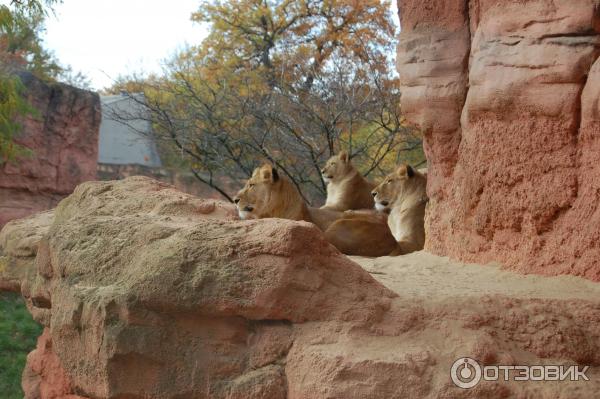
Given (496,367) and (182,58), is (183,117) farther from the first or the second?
(496,367)

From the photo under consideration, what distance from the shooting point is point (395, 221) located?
37.5 feet

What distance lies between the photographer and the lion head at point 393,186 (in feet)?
37.1

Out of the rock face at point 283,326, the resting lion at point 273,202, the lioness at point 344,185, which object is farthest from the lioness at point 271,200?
the rock face at point 283,326

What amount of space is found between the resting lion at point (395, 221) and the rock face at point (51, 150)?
9.73 metres

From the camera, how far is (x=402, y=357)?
4043mm

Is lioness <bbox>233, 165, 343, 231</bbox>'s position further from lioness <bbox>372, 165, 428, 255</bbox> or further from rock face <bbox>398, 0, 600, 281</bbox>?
rock face <bbox>398, 0, 600, 281</bbox>

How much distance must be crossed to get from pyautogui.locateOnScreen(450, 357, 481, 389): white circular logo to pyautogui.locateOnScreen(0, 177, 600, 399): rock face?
0.03 m

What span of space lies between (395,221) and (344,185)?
8.46 feet

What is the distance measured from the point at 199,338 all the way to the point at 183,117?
14333 mm

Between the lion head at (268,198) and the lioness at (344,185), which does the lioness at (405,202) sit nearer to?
the lion head at (268,198)

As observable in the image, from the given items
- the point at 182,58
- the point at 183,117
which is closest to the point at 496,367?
the point at 183,117

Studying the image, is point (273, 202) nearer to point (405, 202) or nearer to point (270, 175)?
point (270, 175)

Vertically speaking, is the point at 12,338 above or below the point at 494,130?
below

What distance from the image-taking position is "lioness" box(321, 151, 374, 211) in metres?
13.9
